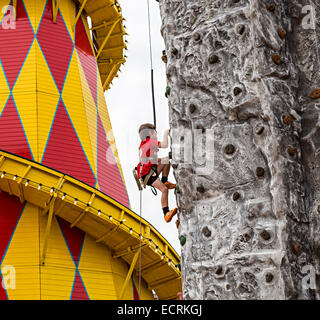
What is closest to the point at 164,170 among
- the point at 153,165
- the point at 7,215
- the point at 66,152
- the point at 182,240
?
the point at 153,165

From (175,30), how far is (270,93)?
782 mm

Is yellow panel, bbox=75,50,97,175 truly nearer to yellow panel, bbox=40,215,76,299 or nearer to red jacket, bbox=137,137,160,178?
yellow panel, bbox=40,215,76,299

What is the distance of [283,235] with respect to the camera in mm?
3035

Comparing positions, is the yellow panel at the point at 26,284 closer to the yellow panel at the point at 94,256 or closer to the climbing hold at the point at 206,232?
the yellow panel at the point at 94,256

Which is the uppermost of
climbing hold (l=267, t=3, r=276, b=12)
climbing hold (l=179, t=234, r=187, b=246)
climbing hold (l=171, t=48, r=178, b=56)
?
climbing hold (l=267, t=3, r=276, b=12)

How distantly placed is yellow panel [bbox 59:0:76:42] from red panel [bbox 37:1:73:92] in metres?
0.20

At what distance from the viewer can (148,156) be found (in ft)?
17.6

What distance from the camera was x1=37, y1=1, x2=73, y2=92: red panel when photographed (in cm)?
1797

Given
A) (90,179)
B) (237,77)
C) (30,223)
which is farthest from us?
(90,179)

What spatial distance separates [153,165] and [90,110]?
13167 millimetres

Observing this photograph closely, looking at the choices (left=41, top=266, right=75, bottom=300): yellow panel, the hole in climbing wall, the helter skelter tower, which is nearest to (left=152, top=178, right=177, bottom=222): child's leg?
the hole in climbing wall

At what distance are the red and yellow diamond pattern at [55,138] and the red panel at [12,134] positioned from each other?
0.09ft
